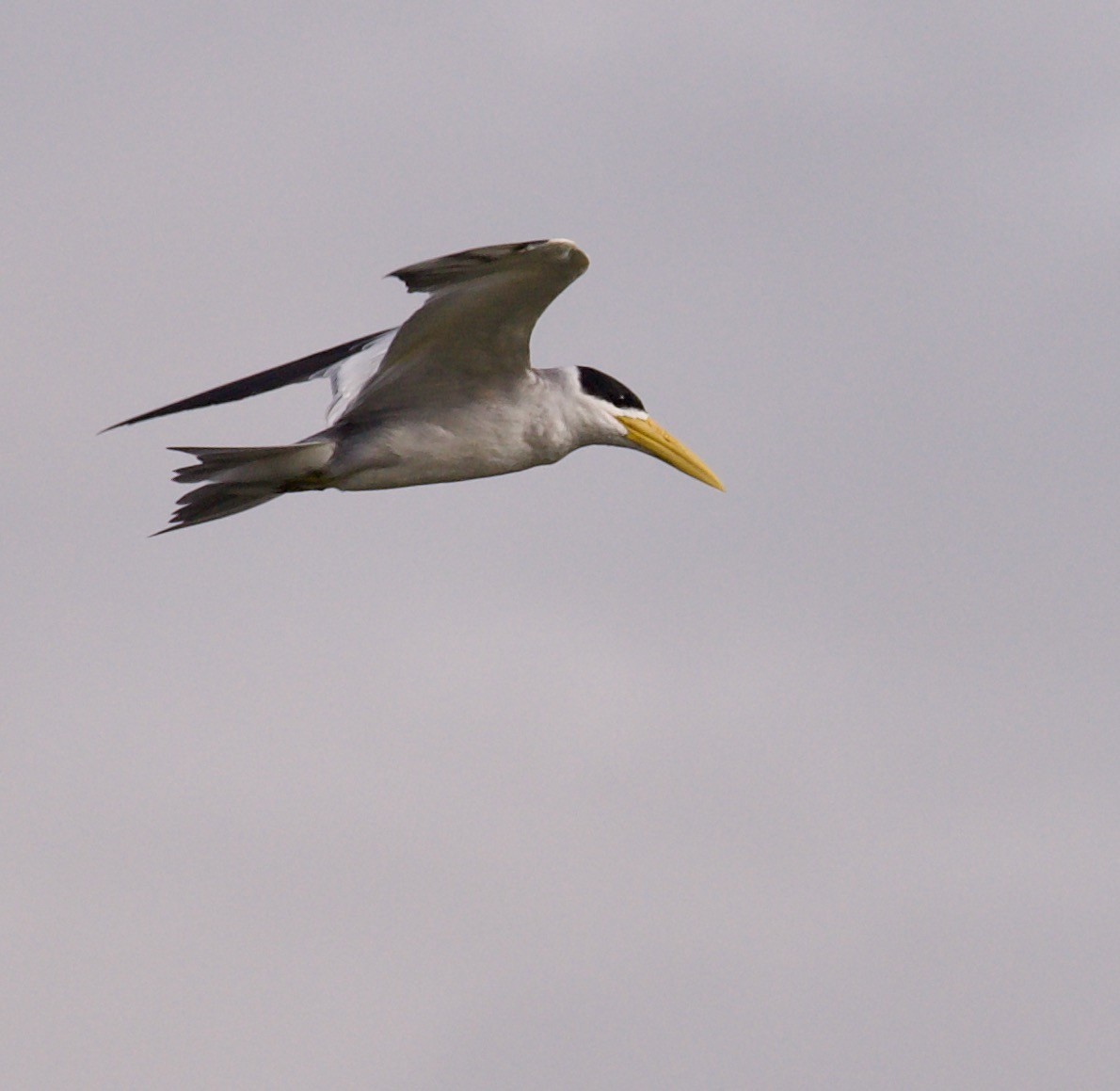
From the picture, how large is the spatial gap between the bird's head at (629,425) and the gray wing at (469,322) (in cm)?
68

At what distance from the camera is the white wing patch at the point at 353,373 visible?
13211mm

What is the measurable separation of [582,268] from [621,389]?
1.90m

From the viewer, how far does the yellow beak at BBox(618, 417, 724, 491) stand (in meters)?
13.7

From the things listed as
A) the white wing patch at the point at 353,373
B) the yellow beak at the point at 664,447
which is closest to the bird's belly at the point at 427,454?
the white wing patch at the point at 353,373

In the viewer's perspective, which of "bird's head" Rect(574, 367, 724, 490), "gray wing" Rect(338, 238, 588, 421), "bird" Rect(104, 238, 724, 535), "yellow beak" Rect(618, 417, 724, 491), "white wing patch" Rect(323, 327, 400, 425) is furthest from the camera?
"yellow beak" Rect(618, 417, 724, 491)

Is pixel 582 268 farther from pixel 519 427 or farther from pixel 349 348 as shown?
pixel 349 348

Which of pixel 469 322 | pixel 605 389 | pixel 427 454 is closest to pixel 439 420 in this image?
pixel 427 454

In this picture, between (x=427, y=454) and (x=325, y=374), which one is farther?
(x=325, y=374)

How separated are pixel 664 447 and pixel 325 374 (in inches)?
90.6

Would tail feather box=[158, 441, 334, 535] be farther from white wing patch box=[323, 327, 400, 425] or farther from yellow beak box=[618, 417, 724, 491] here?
yellow beak box=[618, 417, 724, 491]

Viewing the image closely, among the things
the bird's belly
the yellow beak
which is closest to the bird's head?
the yellow beak

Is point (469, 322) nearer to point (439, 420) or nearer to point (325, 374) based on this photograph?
point (439, 420)

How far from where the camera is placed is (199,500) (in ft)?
41.8

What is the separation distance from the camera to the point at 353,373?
545 inches
